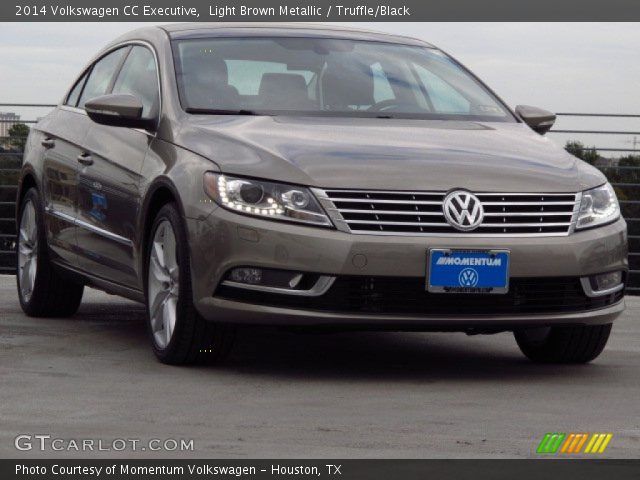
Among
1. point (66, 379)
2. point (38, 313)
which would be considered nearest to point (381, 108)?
point (66, 379)

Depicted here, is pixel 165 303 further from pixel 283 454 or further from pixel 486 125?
pixel 283 454

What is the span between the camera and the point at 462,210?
7.07m

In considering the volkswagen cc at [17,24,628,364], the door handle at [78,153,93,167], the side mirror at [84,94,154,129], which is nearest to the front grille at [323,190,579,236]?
the volkswagen cc at [17,24,628,364]

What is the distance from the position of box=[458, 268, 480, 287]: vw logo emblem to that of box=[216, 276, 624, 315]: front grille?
0.08 meters

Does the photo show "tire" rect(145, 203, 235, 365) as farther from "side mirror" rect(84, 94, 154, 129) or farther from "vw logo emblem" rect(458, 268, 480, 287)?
"vw logo emblem" rect(458, 268, 480, 287)

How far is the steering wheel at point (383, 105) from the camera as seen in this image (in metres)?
8.25

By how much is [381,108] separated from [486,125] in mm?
524

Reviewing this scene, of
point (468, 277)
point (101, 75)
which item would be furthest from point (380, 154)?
point (101, 75)

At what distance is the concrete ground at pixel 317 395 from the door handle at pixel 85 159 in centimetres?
93

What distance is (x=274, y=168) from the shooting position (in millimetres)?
7094

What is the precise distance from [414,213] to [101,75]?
313 cm

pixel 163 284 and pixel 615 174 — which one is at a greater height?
pixel 163 284
